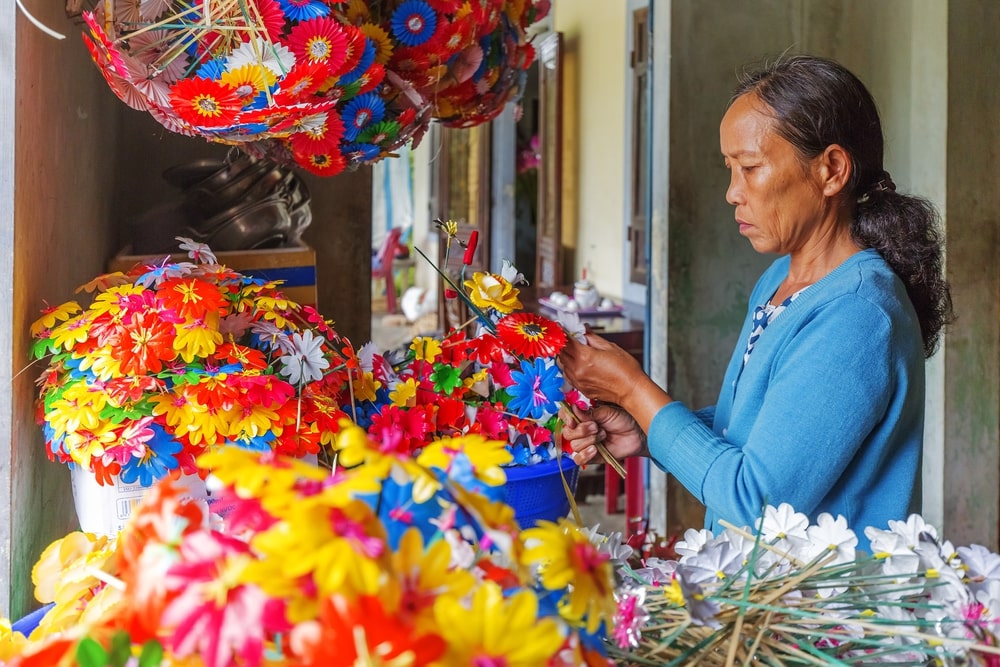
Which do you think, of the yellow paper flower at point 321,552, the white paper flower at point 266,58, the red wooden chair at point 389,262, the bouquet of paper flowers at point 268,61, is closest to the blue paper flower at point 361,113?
the bouquet of paper flowers at point 268,61

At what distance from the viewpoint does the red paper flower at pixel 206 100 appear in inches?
49.3

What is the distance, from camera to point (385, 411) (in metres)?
1.45

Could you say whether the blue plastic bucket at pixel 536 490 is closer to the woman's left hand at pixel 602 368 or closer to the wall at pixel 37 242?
the woman's left hand at pixel 602 368

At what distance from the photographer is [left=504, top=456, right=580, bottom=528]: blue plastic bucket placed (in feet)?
4.78

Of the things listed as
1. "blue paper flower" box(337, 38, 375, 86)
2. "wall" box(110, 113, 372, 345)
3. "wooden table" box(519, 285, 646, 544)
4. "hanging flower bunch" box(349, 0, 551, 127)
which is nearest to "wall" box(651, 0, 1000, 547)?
"wooden table" box(519, 285, 646, 544)

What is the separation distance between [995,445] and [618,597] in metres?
2.73

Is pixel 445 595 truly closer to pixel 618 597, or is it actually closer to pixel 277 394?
pixel 618 597

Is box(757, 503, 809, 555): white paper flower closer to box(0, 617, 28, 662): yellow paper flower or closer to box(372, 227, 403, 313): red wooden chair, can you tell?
box(0, 617, 28, 662): yellow paper flower

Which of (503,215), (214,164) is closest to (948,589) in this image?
(214,164)

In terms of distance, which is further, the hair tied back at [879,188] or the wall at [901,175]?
the wall at [901,175]

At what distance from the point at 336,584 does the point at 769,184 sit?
1125 mm

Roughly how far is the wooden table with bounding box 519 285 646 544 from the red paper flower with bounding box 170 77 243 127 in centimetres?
226

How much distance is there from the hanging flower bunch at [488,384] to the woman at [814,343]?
0.20 feet

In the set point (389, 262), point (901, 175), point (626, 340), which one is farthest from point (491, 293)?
point (389, 262)
